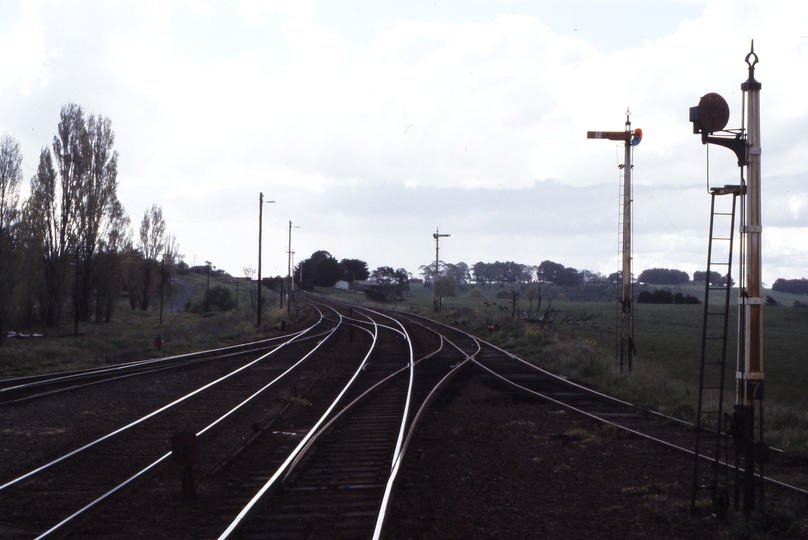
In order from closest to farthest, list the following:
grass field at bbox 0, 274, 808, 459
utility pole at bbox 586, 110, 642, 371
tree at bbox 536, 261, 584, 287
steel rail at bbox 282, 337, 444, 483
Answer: steel rail at bbox 282, 337, 444, 483 < grass field at bbox 0, 274, 808, 459 < utility pole at bbox 586, 110, 642, 371 < tree at bbox 536, 261, 584, 287

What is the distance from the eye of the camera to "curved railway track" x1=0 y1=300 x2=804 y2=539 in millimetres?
6246

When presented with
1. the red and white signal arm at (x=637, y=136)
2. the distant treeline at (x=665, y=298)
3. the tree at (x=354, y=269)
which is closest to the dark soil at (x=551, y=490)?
the red and white signal arm at (x=637, y=136)

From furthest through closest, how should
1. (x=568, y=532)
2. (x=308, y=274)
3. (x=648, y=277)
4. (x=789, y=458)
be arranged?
1. (x=648, y=277)
2. (x=308, y=274)
3. (x=789, y=458)
4. (x=568, y=532)

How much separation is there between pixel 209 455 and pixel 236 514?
9.08 feet

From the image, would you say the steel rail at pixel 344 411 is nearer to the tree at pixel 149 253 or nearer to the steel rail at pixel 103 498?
the steel rail at pixel 103 498

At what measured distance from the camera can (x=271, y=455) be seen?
8844 millimetres

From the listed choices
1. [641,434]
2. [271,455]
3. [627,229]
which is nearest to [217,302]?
[627,229]

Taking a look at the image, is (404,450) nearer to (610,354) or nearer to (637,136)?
(637,136)

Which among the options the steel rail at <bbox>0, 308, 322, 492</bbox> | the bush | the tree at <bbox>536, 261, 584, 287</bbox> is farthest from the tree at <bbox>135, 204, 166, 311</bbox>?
the tree at <bbox>536, 261, 584, 287</bbox>

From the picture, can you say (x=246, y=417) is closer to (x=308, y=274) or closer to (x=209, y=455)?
(x=209, y=455)

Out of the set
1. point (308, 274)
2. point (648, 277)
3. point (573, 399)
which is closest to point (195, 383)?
point (573, 399)

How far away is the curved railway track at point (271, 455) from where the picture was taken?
6246 mm

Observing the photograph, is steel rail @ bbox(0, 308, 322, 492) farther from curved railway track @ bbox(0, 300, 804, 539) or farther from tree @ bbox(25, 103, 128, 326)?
tree @ bbox(25, 103, 128, 326)

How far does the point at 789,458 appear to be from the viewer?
8.61 metres
